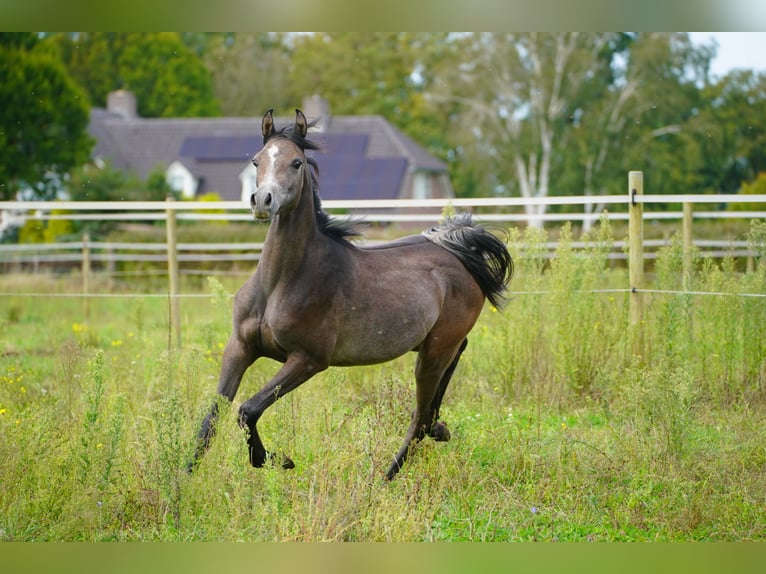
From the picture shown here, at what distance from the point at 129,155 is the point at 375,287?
36.8 m

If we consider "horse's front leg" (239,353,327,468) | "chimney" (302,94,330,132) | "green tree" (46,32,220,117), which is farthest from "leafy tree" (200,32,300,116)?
"horse's front leg" (239,353,327,468)

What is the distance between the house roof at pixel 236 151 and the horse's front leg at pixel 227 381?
97.1ft

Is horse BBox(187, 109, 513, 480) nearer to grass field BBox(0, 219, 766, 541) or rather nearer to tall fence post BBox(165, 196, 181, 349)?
grass field BBox(0, 219, 766, 541)

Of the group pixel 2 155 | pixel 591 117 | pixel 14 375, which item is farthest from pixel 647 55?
pixel 14 375

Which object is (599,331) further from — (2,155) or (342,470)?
(2,155)

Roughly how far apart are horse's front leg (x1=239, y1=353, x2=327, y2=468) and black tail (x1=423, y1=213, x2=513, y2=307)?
137cm

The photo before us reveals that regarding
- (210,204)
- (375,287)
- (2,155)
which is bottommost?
(375,287)

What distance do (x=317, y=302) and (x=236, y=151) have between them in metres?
34.5

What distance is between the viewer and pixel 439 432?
5.97m

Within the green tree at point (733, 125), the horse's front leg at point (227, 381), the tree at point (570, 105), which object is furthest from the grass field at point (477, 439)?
the green tree at point (733, 125)

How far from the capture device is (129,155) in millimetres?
40125

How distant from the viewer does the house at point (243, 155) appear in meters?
36.7

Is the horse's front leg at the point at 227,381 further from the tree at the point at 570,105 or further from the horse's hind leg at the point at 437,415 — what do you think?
the tree at the point at 570,105

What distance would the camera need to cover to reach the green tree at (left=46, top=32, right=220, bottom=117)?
42.2 metres
